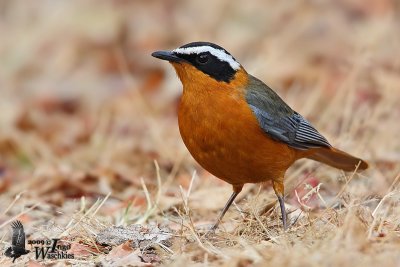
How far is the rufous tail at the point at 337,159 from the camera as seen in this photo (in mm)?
7605

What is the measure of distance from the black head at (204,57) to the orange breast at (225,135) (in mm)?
135

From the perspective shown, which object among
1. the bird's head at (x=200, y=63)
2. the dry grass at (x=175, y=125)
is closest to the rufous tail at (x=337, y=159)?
the dry grass at (x=175, y=125)

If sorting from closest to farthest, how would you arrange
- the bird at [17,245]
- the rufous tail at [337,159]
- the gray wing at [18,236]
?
the bird at [17,245] < the gray wing at [18,236] < the rufous tail at [337,159]

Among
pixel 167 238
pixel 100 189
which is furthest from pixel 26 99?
pixel 167 238

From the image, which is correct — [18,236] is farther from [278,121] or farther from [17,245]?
[278,121]

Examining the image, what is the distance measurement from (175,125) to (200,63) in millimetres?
5247

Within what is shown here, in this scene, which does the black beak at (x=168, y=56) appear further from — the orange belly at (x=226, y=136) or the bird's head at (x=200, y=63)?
the orange belly at (x=226, y=136)

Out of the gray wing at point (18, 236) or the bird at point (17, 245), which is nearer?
the bird at point (17, 245)

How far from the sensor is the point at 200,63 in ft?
22.0

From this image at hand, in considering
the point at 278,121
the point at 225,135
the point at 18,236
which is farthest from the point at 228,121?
the point at 18,236

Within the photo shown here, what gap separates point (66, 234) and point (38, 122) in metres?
6.37

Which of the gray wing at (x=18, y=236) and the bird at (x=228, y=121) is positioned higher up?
the bird at (x=228, y=121)

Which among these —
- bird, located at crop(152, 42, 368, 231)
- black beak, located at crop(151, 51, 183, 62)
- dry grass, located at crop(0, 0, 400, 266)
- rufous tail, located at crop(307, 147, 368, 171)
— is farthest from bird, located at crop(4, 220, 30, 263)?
rufous tail, located at crop(307, 147, 368, 171)

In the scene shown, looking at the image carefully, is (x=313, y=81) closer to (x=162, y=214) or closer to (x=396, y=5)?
(x=396, y=5)
